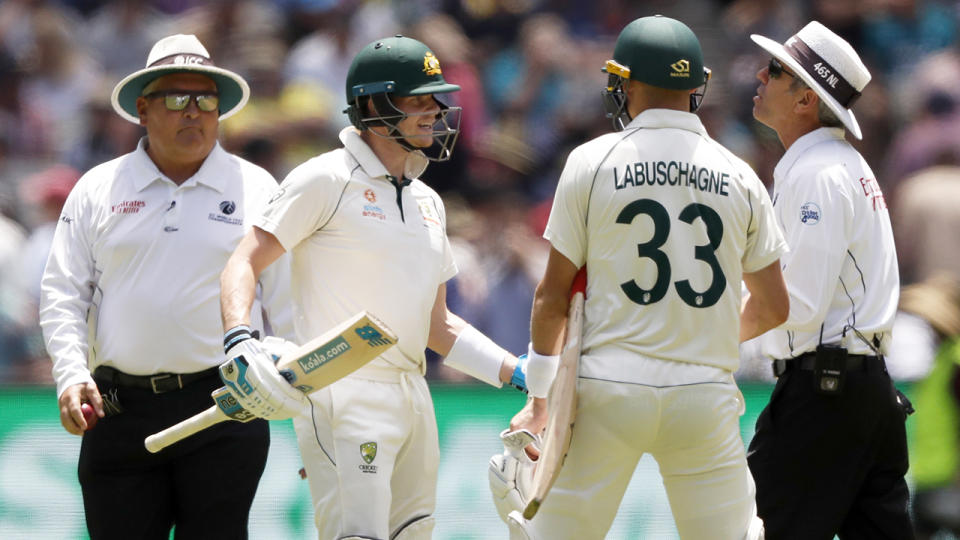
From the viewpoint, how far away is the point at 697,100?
5395 mm

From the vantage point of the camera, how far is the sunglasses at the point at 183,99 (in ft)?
20.0

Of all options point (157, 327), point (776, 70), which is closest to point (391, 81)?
point (157, 327)

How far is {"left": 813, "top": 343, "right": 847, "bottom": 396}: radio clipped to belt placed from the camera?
19.3ft

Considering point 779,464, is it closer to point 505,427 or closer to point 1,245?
point 505,427

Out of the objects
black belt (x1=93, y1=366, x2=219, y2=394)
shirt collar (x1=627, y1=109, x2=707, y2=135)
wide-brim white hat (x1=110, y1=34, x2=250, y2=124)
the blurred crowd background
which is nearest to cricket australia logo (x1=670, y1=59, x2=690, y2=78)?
shirt collar (x1=627, y1=109, x2=707, y2=135)

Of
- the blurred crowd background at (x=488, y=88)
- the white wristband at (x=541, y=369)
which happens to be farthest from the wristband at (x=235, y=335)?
the blurred crowd background at (x=488, y=88)

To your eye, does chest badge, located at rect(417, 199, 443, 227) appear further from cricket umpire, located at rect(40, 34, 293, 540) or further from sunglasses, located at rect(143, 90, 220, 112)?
sunglasses, located at rect(143, 90, 220, 112)

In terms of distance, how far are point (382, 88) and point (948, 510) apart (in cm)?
389

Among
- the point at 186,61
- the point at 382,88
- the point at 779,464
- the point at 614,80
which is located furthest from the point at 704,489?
the point at 186,61

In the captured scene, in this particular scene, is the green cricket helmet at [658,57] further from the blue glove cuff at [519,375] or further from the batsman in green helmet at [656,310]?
the blue glove cuff at [519,375]

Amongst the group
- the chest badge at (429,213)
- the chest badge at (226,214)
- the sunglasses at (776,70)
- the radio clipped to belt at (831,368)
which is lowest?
the radio clipped to belt at (831,368)

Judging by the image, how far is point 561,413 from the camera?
4.93m

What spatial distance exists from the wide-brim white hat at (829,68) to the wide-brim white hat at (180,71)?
2279 mm

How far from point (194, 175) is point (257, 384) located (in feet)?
5.13
